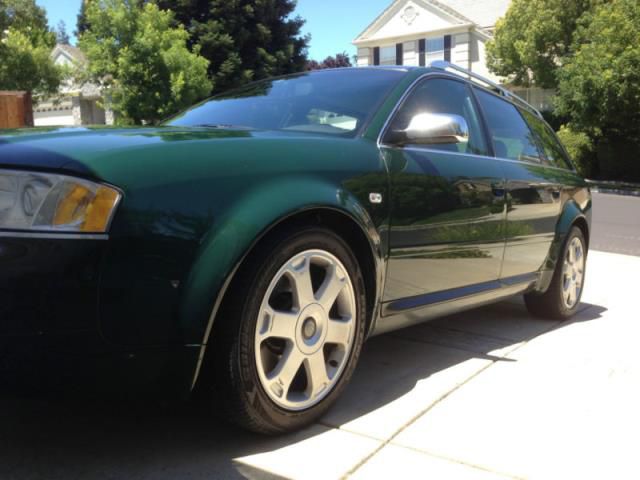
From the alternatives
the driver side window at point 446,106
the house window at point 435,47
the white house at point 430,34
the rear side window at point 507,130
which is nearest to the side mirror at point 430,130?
the driver side window at point 446,106

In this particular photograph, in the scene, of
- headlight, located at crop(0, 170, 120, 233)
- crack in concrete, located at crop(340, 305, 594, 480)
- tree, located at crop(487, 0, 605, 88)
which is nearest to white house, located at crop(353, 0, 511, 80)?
tree, located at crop(487, 0, 605, 88)

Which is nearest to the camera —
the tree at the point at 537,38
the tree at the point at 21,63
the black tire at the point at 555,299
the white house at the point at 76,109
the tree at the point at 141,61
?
the black tire at the point at 555,299

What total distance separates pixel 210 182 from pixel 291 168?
0.38 meters

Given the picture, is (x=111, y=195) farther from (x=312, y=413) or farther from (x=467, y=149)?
(x=467, y=149)

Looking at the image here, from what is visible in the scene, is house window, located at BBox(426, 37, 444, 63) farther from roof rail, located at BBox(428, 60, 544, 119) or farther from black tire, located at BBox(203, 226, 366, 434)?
black tire, located at BBox(203, 226, 366, 434)

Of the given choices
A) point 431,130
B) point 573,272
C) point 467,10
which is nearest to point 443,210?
point 431,130

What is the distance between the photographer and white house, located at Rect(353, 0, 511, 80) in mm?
39156

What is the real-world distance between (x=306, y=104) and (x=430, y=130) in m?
0.69

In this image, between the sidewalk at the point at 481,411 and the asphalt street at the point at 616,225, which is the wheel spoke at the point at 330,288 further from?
the asphalt street at the point at 616,225

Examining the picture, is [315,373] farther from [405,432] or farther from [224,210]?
[224,210]

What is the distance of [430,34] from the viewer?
133 feet

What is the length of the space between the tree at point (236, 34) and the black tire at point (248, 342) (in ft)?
81.4

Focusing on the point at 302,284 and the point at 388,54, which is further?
the point at 388,54

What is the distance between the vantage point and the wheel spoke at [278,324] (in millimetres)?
2186
